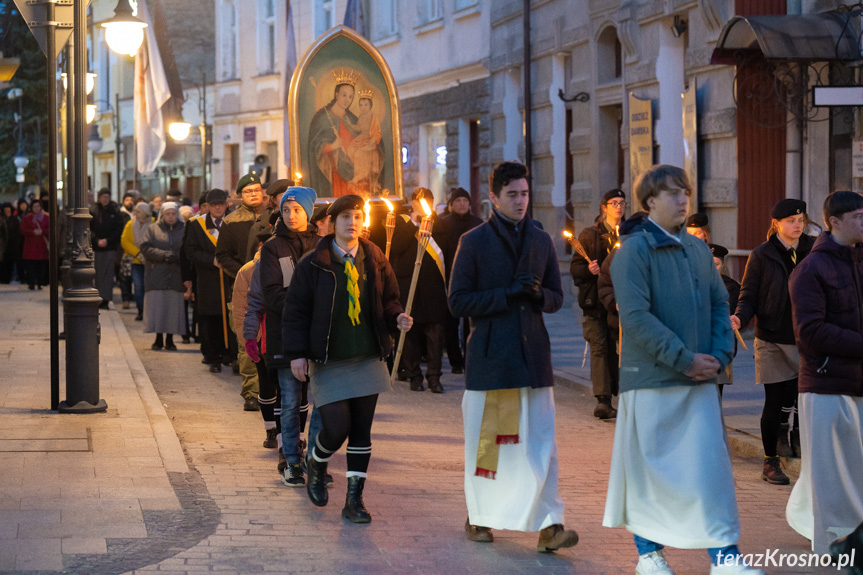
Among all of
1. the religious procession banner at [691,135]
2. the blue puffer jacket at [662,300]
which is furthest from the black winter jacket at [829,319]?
the religious procession banner at [691,135]

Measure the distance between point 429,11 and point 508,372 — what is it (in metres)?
22.1

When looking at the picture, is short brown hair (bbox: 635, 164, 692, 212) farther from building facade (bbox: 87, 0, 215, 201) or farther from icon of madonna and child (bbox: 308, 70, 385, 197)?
building facade (bbox: 87, 0, 215, 201)

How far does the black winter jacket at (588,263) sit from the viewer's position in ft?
36.2

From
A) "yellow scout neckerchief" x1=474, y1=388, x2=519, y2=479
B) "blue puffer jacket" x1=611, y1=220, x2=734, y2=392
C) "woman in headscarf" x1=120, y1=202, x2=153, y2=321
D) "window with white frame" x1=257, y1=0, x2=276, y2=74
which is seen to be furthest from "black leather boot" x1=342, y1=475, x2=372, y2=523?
"window with white frame" x1=257, y1=0, x2=276, y2=74

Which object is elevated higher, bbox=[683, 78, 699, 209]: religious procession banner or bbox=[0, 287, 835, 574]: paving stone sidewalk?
bbox=[683, 78, 699, 209]: religious procession banner

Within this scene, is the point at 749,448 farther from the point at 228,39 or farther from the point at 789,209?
the point at 228,39

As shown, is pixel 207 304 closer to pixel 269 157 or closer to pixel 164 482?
pixel 164 482

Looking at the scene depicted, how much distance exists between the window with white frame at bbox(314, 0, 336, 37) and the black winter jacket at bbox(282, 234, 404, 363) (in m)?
28.2

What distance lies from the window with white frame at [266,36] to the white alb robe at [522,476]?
110ft

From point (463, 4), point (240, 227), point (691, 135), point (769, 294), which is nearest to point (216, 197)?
point (240, 227)

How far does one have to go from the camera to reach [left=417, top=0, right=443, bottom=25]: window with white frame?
1075 inches

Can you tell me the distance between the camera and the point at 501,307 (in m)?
6.60

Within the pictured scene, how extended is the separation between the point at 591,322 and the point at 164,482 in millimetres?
Answer: 4421

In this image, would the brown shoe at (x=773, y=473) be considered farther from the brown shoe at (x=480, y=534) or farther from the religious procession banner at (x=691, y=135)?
the religious procession banner at (x=691, y=135)
